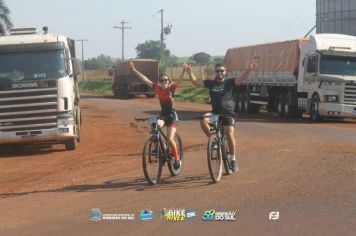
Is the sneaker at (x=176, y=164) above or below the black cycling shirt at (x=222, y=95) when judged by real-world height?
below

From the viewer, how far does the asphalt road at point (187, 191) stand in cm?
705

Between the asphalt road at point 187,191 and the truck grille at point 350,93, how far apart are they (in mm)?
7088

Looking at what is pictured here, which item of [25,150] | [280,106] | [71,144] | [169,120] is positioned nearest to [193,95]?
[280,106]

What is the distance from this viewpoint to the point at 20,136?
571 inches

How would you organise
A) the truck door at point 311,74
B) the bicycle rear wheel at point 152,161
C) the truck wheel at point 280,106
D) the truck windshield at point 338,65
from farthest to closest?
the truck wheel at point 280,106 → the truck door at point 311,74 → the truck windshield at point 338,65 → the bicycle rear wheel at point 152,161

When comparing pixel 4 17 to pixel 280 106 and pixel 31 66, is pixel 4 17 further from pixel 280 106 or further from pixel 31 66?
pixel 31 66

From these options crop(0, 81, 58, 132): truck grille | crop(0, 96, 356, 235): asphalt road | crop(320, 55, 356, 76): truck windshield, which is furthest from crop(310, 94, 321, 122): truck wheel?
crop(0, 81, 58, 132): truck grille

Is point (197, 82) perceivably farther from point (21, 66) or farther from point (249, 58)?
point (249, 58)

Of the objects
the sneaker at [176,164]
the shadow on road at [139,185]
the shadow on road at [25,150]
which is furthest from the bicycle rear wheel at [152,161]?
the shadow on road at [25,150]

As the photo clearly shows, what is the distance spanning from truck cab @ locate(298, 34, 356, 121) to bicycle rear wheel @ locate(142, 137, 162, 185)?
46.5 ft

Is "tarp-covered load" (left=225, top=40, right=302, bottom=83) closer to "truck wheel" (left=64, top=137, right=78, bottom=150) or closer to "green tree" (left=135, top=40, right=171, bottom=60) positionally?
"truck wheel" (left=64, top=137, right=78, bottom=150)

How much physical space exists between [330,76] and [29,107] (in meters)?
12.3

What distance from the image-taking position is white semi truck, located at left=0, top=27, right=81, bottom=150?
14.4 meters

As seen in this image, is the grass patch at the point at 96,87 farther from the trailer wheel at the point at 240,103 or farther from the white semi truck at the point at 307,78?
the white semi truck at the point at 307,78
